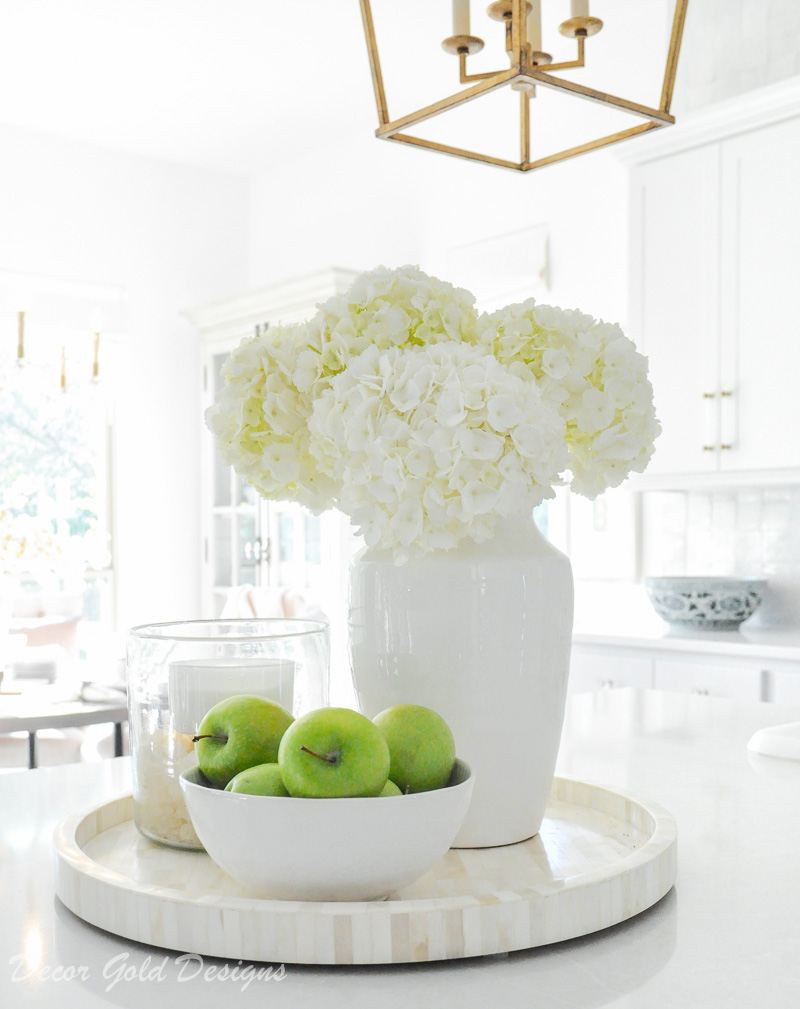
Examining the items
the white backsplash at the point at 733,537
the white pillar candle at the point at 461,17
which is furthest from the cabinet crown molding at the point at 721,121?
the white pillar candle at the point at 461,17

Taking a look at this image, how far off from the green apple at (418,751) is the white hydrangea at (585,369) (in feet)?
0.95

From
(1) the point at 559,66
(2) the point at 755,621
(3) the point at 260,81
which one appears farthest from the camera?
(3) the point at 260,81

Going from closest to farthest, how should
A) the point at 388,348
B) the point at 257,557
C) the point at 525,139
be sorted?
the point at 388,348 < the point at 525,139 < the point at 257,557

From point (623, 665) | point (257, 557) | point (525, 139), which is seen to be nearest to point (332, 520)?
point (257, 557)

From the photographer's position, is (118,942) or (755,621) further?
(755,621)

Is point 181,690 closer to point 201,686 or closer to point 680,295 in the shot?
point 201,686

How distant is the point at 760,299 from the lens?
300cm

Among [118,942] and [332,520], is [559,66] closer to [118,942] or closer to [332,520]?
[118,942]

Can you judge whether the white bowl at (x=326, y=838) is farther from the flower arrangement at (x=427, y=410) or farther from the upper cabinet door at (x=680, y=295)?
the upper cabinet door at (x=680, y=295)

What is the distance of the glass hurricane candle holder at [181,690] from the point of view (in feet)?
2.63

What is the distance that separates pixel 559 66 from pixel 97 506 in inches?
150

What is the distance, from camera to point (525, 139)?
1754mm

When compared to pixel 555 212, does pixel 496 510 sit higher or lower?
lower

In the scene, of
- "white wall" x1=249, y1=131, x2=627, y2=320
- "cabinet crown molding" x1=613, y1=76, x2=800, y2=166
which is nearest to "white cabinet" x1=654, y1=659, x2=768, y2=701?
"white wall" x1=249, y1=131, x2=627, y2=320
